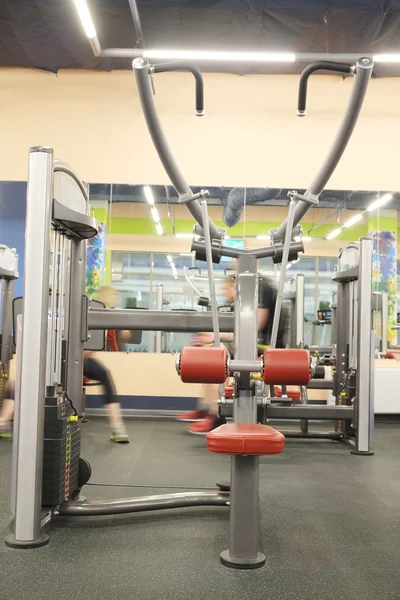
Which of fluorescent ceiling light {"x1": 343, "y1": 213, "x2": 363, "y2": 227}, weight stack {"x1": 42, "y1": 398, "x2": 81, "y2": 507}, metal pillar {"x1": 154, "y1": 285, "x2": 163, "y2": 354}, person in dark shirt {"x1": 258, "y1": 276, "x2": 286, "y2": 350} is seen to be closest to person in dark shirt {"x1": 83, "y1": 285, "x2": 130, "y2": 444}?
person in dark shirt {"x1": 258, "y1": 276, "x2": 286, "y2": 350}

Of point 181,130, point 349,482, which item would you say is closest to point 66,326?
point 349,482

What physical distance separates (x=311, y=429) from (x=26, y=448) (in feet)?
12.5

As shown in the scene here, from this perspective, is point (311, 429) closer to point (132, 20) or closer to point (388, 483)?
point (388, 483)

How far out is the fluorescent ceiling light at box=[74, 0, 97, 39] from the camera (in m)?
4.55

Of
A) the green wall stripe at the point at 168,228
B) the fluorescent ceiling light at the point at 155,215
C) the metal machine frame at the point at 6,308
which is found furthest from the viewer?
the fluorescent ceiling light at the point at 155,215

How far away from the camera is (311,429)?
5.48 m

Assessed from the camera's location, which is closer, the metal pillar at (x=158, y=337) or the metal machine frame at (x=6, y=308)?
the metal machine frame at (x=6, y=308)

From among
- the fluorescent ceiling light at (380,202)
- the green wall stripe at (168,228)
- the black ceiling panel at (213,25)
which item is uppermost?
the black ceiling panel at (213,25)

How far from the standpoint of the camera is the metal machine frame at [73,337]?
2.00 metres

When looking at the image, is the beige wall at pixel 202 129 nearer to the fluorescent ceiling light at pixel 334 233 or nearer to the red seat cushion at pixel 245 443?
the fluorescent ceiling light at pixel 334 233

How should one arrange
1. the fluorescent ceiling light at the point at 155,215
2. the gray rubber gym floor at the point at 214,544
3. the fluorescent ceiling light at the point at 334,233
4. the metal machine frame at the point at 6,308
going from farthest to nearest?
1. the fluorescent ceiling light at the point at 334,233
2. the fluorescent ceiling light at the point at 155,215
3. the metal machine frame at the point at 6,308
4. the gray rubber gym floor at the point at 214,544

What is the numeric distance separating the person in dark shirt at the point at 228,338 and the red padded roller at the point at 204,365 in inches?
51.9

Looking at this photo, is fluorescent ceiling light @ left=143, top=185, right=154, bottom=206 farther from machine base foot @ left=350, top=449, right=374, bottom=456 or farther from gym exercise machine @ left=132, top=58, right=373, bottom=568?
gym exercise machine @ left=132, top=58, right=373, bottom=568

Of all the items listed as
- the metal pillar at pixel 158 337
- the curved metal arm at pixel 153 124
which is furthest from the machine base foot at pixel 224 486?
the metal pillar at pixel 158 337
